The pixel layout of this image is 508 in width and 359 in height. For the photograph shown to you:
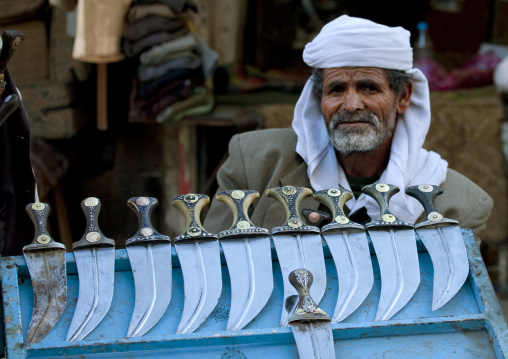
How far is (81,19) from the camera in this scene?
3.70 m

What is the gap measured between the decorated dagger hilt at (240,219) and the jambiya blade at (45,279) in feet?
1.20

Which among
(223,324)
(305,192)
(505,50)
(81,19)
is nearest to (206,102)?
(81,19)

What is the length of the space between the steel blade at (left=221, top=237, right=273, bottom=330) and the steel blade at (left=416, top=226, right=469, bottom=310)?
37 centimetres

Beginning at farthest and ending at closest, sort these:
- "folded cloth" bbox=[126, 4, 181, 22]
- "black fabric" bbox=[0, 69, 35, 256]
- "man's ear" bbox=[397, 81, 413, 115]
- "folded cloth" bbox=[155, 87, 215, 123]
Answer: "folded cloth" bbox=[155, 87, 215, 123], "folded cloth" bbox=[126, 4, 181, 22], "man's ear" bbox=[397, 81, 413, 115], "black fabric" bbox=[0, 69, 35, 256]

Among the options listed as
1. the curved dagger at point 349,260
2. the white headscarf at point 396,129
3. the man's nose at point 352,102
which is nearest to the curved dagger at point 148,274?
the curved dagger at point 349,260

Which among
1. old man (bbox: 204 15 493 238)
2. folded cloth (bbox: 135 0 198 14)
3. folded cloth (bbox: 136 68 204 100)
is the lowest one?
old man (bbox: 204 15 493 238)

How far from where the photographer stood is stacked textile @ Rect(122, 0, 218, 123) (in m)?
3.80

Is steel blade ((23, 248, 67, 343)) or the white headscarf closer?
steel blade ((23, 248, 67, 343))

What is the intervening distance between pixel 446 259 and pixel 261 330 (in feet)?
1.58

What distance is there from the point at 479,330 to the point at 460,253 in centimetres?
20

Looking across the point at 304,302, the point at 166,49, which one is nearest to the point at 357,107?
the point at 304,302

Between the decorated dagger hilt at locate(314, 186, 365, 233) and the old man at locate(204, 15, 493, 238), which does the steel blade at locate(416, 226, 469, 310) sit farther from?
the old man at locate(204, 15, 493, 238)

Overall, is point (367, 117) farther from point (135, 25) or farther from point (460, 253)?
point (135, 25)

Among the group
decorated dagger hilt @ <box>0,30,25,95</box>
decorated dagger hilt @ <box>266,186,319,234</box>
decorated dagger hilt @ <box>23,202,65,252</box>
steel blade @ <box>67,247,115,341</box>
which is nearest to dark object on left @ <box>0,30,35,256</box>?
decorated dagger hilt @ <box>0,30,25,95</box>
